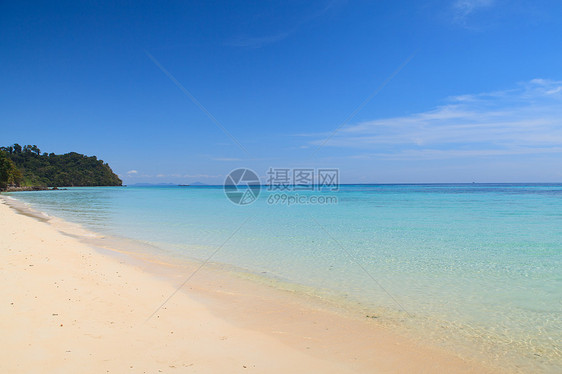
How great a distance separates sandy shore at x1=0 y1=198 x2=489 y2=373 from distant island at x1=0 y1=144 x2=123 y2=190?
324ft

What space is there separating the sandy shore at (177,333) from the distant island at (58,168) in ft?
324

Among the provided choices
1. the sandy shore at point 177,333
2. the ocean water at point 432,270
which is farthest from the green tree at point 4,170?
the sandy shore at point 177,333

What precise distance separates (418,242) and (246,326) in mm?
8874

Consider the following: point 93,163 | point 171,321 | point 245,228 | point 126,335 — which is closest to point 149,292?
point 171,321

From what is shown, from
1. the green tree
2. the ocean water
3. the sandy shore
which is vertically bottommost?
the ocean water

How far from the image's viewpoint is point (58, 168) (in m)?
120

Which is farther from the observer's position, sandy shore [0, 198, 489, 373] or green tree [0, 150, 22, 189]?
green tree [0, 150, 22, 189]

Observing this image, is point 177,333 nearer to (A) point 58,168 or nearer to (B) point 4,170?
(B) point 4,170

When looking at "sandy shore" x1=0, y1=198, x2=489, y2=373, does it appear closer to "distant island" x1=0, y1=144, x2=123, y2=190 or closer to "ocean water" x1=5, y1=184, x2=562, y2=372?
"ocean water" x1=5, y1=184, x2=562, y2=372

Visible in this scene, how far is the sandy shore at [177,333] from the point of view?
3.40 meters

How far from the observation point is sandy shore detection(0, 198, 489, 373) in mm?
3404

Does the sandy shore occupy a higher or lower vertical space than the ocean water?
higher

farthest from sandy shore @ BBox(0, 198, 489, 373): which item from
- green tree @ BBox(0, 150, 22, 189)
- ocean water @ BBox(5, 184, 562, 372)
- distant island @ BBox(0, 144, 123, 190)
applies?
distant island @ BBox(0, 144, 123, 190)

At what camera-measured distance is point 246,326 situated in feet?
15.4
